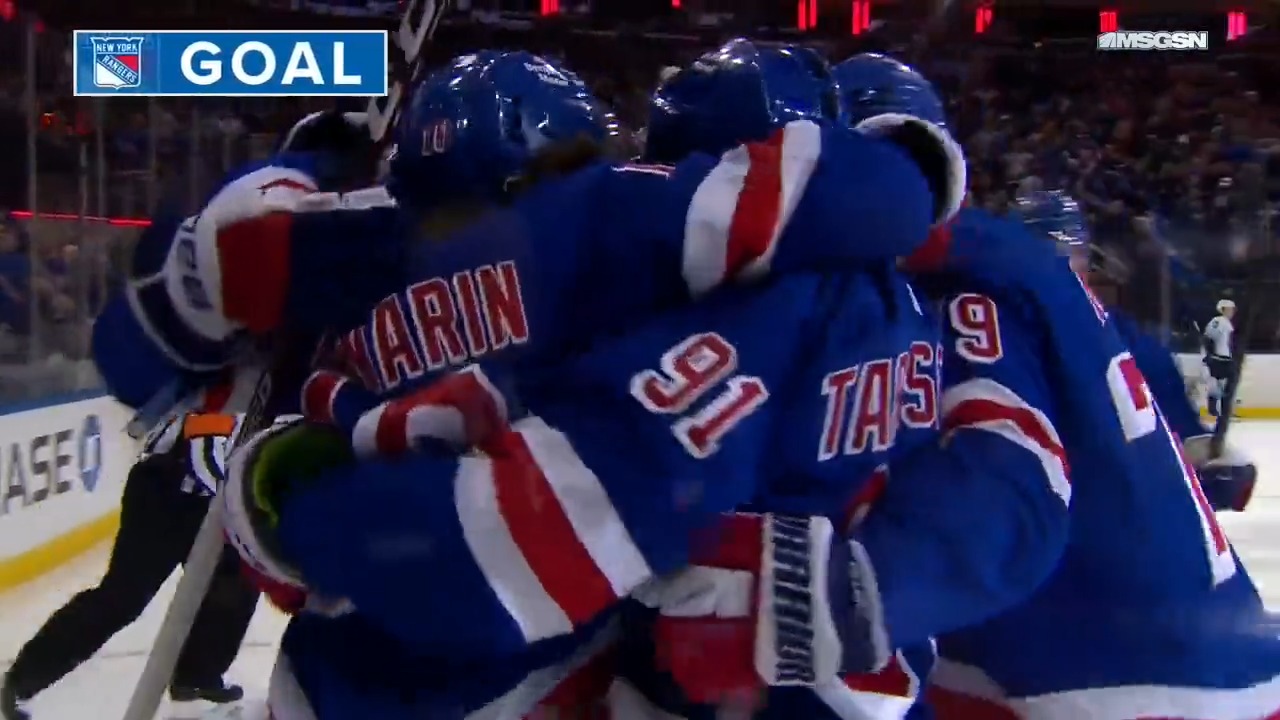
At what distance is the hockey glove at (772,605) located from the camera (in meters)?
0.50

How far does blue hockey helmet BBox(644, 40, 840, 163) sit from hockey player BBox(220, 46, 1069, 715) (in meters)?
0.10

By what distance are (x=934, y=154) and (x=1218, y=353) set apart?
105cm

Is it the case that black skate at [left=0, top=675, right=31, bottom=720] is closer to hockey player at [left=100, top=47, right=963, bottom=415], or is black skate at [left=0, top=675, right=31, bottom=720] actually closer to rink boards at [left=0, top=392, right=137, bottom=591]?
rink boards at [left=0, top=392, right=137, bottom=591]

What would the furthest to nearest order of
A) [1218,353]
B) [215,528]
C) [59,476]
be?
1. [59,476]
2. [1218,353]
3. [215,528]

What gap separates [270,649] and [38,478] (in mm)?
1347

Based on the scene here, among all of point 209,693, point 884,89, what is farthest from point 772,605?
point 209,693

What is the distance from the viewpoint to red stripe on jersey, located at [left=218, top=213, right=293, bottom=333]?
0.61 metres

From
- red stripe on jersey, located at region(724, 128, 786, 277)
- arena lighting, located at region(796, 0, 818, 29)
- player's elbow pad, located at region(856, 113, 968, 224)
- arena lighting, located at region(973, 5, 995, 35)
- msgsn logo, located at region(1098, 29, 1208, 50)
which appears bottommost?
red stripe on jersey, located at region(724, 128, 786, 277)

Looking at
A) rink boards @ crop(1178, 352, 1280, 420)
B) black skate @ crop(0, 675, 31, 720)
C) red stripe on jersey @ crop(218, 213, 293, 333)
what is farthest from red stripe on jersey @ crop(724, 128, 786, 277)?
black skate @ crop(0, 675, 31, 720)

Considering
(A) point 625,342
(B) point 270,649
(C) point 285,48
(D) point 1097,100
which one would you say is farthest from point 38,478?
(A) point 625,342

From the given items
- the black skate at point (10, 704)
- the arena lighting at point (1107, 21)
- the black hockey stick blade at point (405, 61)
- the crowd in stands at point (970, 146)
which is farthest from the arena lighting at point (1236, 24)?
the black skate at point (10, 704)

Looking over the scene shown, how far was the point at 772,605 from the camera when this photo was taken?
1.65 feet

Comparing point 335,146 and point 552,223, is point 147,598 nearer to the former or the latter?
point 335,146

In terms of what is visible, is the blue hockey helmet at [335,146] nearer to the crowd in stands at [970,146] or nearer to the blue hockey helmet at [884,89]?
the crowd in stands at [970,146]
